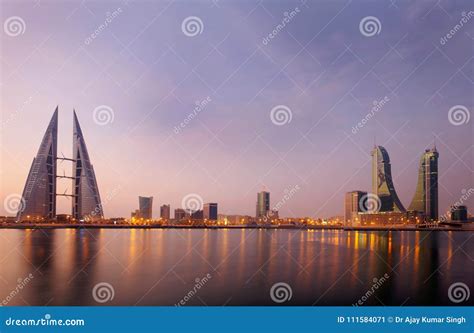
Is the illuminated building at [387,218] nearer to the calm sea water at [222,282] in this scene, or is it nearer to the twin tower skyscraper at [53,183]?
the twin tower skyscraper at [53,183]

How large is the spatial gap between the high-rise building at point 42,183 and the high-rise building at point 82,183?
10.4ft

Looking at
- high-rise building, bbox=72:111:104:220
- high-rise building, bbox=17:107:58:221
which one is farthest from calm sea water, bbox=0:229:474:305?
high-rise building, bbox=72:111:104:220

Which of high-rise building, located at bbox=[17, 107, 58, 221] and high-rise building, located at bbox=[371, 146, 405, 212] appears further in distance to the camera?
high-rise building, located at bbox=[371, 146, 405, 212]

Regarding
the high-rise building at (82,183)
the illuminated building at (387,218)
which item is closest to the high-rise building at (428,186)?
the illuminated building at (387,218)

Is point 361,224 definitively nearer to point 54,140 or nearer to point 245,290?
point 54,140

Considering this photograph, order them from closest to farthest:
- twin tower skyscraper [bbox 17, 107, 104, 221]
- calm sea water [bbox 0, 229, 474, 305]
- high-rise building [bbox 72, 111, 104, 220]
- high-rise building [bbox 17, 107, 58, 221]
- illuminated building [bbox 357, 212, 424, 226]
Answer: calm sea water [bbox 0, 229, 474, 305]
high-rise building [bbox 17, 107, 58, 221]
twin tower skyscraper [bbox 17, 107, 104, 221]
high-rise building [bbox 72, 111, 104, 220]
illuminated building [bbox 357, 212, 424, 226]

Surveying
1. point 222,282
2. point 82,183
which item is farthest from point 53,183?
point 222,282

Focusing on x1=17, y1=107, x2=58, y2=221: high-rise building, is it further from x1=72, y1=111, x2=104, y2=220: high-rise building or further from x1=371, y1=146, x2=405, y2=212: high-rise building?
x1=371, y1=146, x2=405, y2=212: high-rise building

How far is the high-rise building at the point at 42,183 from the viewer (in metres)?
44.2

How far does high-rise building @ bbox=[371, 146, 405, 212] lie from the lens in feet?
→ 220

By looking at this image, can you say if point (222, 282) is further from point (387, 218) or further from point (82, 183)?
Result: point (387, 218)

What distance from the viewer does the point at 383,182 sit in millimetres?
71625

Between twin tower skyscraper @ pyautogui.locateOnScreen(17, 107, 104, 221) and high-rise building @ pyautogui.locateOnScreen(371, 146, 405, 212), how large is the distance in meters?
44.5

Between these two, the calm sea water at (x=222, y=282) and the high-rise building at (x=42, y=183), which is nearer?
the calm sea water at (x=222, y=282)
